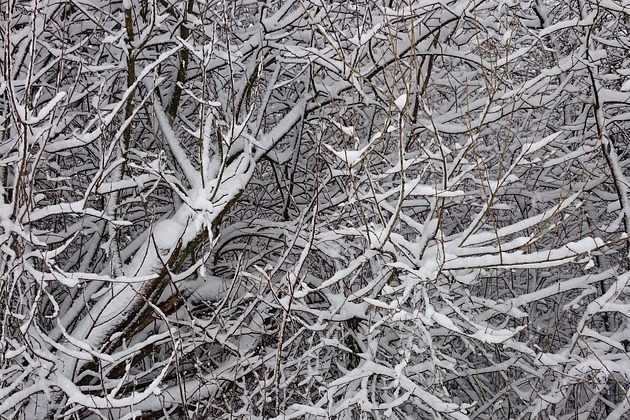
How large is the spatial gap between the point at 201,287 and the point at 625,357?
9.18 feet

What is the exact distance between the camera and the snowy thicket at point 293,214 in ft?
8.42

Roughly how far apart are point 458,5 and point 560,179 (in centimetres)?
225

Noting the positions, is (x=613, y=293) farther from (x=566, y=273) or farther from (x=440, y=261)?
(x=566, y=273)

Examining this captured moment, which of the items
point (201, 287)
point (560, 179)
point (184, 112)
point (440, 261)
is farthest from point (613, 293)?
point (184, 112)

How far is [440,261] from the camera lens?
99.1 inches

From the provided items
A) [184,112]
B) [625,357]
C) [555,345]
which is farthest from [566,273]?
[184,112]

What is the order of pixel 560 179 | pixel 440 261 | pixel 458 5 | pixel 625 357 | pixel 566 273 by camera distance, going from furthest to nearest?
1. pixel 566 273
2. pixel 560 179
3. pixel 625 357
4. pixel 458 5
5. pixel 440 261

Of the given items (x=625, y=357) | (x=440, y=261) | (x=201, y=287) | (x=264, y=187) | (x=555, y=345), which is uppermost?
(x=264, y=187)

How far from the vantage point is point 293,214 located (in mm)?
4625

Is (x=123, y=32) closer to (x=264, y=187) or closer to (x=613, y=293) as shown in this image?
(x=264, y=187)

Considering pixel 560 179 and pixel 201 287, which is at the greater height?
pixel 201 287

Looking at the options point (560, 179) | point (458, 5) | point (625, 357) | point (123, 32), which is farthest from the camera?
point (560, 179)

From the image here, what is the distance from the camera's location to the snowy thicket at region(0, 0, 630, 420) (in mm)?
2566

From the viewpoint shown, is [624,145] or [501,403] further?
[624,145]
